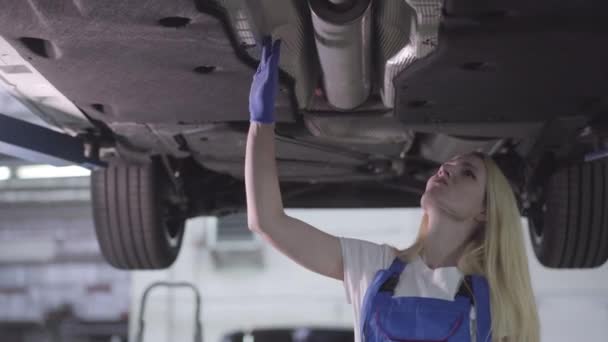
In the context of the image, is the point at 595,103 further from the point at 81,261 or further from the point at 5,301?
the point at 5,301

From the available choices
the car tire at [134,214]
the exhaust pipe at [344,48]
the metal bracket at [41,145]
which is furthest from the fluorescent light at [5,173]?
the exhaust pipe at [344,48]

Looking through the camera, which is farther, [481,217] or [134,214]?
[134,214]

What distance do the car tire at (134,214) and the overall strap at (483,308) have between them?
49.9 inches

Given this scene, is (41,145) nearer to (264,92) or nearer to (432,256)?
(264,92)

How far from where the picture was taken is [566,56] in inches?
51.7

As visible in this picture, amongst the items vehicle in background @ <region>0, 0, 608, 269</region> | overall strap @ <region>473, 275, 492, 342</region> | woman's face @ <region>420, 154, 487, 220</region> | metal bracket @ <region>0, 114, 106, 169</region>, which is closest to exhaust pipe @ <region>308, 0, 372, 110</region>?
vehicle in background @ <region>0, 0, 608, 269</region>

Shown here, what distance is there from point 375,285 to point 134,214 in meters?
1.27

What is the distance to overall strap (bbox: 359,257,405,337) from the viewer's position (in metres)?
1.34

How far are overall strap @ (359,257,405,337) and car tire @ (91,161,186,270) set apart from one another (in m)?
1.16

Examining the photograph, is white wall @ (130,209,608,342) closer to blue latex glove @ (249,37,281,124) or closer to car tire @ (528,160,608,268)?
car tire @ (528,160,608,268)

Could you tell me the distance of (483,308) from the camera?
138 centimetres

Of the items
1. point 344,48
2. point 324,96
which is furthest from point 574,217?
point 344,48

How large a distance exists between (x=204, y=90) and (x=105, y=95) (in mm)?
234

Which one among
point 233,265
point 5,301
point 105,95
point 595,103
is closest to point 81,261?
point 5,301
